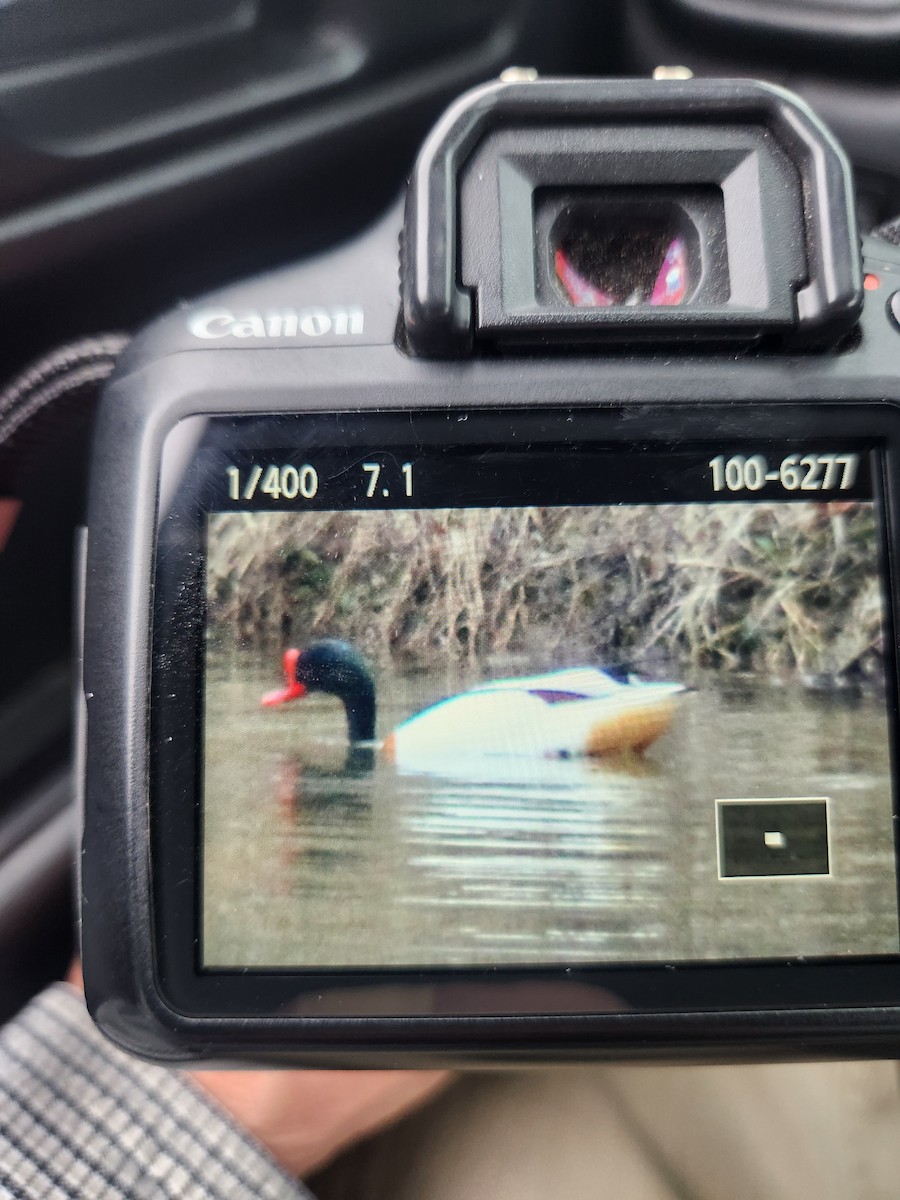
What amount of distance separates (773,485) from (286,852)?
0.24m

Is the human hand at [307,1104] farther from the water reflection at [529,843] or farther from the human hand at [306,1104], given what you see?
the water reflection at [529,843]

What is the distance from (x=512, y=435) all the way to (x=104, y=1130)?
0.37 m

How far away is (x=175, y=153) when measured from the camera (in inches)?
16.7

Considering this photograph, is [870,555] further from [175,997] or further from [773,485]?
[175,997]

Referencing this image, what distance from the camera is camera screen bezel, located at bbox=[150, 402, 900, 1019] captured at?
0.36 m

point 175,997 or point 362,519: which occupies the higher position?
point 362,519

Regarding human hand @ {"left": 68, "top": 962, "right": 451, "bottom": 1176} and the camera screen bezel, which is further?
human hand @ {"left": 68, "top": 962, "right": 451, "bottom": 1176}

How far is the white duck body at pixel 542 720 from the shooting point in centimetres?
36

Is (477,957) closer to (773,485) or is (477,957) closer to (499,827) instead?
(499,827)

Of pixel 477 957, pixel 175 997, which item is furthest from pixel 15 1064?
pixel 477 957

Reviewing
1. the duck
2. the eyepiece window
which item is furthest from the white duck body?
the eyepiece window

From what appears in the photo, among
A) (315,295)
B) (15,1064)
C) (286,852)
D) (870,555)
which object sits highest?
(315,295)

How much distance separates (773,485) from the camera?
0.37 m

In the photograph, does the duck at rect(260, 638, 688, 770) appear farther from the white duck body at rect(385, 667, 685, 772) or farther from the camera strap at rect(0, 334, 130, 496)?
the camera strap at rect(0, 334, 130, 496)
